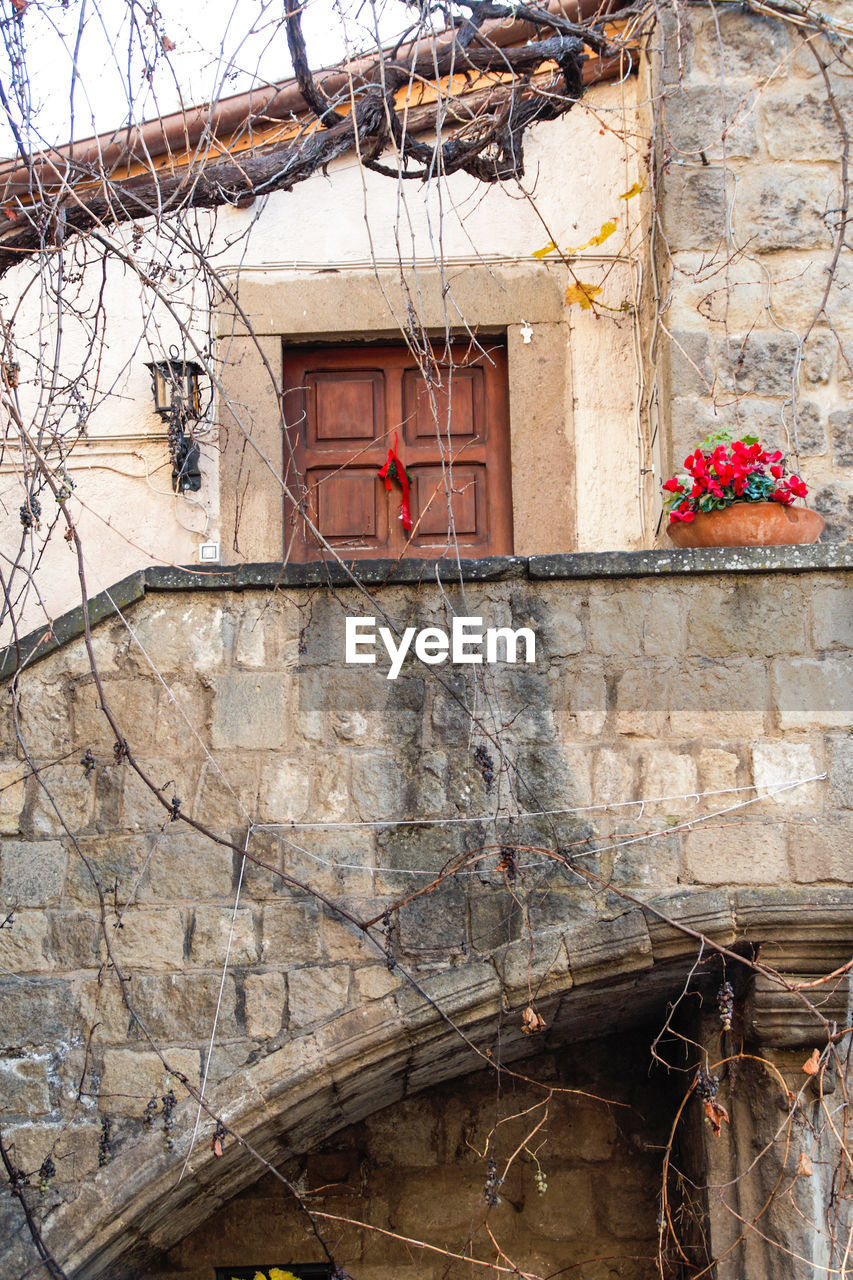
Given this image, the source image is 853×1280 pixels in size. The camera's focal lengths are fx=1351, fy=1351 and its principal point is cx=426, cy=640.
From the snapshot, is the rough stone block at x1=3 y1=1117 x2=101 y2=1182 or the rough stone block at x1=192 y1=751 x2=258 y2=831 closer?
the rough stone block at x1=3 y1=1117 x2=101 y2=1182

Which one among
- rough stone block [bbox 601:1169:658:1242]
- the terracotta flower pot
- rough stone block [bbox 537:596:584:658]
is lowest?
rough stone block [bbox 601:1169:658:1242]

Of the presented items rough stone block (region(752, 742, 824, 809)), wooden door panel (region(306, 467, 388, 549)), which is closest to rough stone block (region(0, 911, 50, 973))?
rough stone block (region(752, 742, 824, 809))

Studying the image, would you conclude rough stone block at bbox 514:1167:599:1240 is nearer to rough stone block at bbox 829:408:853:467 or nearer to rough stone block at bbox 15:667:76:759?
rough stone block at bbox 15:667:76:759

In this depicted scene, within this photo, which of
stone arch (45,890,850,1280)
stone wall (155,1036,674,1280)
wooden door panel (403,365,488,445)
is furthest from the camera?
wooden door panel (403,365,488,445)

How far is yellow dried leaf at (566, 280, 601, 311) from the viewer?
5355mm

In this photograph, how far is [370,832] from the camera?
367 centimetres

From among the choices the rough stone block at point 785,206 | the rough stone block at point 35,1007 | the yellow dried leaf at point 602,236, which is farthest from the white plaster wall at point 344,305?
the rough stone block at point 35,1007

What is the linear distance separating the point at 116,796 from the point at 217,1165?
101cm

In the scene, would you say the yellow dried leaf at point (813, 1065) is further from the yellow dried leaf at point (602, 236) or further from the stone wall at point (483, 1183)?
the yellow dried leaf at point (602, 236)

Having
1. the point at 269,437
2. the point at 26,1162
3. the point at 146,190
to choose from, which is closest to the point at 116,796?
the point at 26,1162

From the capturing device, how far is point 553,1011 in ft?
12.6

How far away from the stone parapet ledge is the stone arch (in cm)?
89

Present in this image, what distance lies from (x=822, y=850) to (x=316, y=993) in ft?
4.58

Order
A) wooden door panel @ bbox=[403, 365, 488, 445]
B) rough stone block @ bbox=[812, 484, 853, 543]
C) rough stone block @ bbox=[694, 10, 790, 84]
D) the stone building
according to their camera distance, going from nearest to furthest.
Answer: the stone building, rough stone block @ bbox=[812, 484, 853, 543], rough stone block @ bbox=[694, 10, 790, 84], wooden door panel @ bbox=[403, 365, 488, 445]
